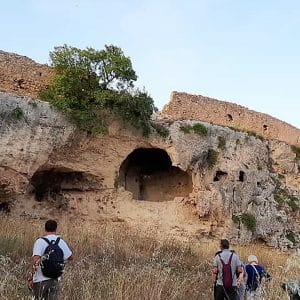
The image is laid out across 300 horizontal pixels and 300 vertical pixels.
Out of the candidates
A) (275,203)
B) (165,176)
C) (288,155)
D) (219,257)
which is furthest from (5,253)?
(288,155)

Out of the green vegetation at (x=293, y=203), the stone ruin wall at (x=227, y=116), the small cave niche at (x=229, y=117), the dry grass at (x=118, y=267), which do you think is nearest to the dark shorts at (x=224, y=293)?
the dry grass at (x=118, y=267)

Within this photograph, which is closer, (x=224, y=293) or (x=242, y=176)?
(x=224, y=293)

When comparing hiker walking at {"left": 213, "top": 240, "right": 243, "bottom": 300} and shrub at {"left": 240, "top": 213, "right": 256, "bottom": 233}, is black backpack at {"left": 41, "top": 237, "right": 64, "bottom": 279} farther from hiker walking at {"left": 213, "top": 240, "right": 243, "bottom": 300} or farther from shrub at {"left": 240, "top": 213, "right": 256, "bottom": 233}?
shrub at {"left": 240, "top": 213, "right": 256, "bottom": 233}

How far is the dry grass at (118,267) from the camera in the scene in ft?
20.5

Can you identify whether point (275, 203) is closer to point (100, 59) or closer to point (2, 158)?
point (100, 59)

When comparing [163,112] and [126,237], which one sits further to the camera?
[163,112]

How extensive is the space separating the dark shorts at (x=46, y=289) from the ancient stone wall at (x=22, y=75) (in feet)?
29.6

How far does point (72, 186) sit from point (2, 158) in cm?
267

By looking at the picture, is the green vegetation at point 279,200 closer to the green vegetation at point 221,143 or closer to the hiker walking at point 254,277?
the green vegetation at point 221,143

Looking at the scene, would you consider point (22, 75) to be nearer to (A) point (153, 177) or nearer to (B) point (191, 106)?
(A) point (153, 177)

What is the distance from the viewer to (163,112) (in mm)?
17391

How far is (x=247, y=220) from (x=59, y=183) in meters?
6.17

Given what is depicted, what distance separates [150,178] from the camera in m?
17.1

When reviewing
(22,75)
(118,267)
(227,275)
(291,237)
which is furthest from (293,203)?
(227,275)
